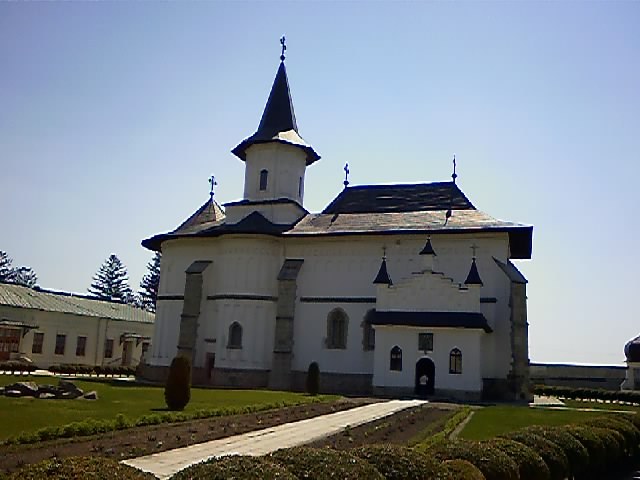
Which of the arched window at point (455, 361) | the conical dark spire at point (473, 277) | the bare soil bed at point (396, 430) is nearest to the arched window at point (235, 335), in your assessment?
the arched window at point (455, 361)

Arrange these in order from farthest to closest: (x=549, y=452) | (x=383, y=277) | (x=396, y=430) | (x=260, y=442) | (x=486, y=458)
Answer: (x=383, y=277), (x=396, y=430), (x=260, y=442), (x=549, y=452), (x=486, y=458)

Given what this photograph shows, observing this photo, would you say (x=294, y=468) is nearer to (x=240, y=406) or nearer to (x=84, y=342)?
(x=240, y=406)

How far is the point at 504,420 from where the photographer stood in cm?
2080

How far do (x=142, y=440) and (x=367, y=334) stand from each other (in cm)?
2340

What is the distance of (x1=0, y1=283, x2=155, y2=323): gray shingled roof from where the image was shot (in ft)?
161

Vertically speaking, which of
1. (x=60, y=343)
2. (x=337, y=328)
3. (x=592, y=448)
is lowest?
(x=592, y=448)

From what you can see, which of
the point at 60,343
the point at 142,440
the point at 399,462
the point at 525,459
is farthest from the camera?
the point at 60,343

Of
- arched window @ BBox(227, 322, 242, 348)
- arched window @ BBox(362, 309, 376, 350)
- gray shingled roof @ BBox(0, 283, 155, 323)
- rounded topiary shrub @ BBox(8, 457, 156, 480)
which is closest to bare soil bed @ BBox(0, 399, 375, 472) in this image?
rounded topiary shrub @ BBox(8, 457, 156, 480)

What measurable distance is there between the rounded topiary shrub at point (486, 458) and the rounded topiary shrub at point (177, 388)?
13270mm

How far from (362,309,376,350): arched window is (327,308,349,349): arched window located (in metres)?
1.13

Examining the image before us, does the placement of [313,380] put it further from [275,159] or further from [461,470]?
[461,470]

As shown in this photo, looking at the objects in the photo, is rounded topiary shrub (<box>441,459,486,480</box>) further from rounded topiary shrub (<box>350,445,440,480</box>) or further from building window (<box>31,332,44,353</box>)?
building window (<box>31,332,44,353</box>)

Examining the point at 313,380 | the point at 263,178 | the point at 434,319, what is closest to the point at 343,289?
the point at 434,319

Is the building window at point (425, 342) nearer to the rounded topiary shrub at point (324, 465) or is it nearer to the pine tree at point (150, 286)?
the rounded topiary shrub at point (324, 465)
